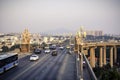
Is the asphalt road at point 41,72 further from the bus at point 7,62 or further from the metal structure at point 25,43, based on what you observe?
the metal structure at point 25,43

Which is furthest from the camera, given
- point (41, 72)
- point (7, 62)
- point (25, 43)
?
point (25, 43)

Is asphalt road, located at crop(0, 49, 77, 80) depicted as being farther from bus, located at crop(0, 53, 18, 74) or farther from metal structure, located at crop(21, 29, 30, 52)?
metal structure, located at crop(21, 29, 30, 52)

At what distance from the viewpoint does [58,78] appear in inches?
1212

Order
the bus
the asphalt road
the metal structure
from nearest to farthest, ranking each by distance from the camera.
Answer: the asphalt road, the bus, the metal structure

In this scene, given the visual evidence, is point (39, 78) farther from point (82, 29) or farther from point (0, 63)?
point (82, 29)

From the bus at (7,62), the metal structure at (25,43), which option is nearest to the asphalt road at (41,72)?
the bus at (7,62)

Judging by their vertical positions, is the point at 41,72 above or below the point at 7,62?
below

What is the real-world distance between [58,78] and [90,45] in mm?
83374

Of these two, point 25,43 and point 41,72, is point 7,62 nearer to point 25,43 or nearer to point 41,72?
point 41,72

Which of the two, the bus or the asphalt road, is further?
the bus

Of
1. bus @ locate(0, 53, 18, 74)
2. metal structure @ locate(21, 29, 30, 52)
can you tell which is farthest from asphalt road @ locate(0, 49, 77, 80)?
metal structure @ locate(21, 29, 30, 52)

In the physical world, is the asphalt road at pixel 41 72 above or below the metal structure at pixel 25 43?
below

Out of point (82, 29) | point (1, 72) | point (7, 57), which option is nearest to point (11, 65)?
point (7, 57)

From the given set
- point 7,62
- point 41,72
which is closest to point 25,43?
point 7,62
